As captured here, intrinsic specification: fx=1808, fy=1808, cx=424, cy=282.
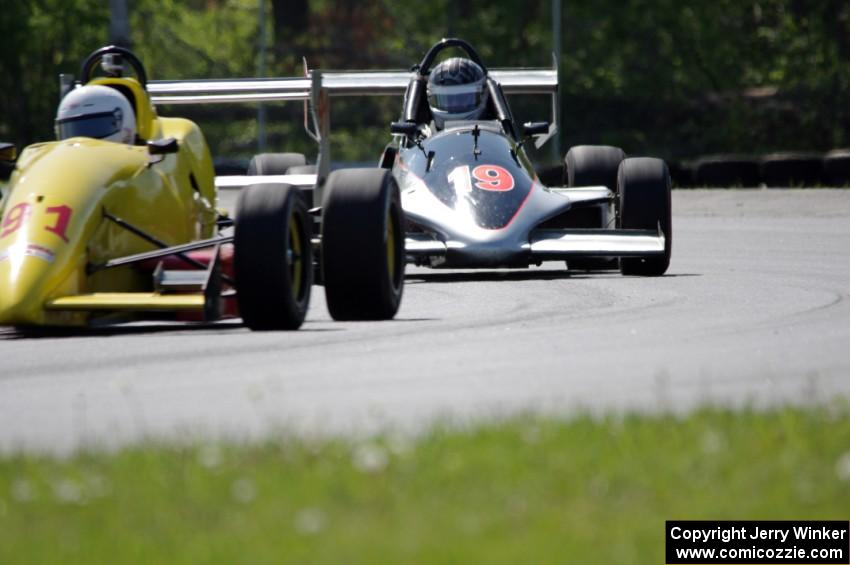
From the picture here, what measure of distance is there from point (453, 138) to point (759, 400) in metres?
7.65

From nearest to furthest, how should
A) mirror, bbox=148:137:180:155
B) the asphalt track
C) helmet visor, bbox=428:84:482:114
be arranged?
1. the asphalt track
2. mirror, bbox=148:137:180:155
3. helmet visor, bbox=428:84:482:114

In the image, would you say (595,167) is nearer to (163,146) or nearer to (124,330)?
(163,146)

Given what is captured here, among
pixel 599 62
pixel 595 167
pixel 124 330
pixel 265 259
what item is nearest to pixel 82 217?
pixel 124 330

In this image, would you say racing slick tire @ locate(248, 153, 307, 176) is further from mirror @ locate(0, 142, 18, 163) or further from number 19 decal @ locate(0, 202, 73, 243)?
number 19 decal @ locate(0, 202, 73, 243)

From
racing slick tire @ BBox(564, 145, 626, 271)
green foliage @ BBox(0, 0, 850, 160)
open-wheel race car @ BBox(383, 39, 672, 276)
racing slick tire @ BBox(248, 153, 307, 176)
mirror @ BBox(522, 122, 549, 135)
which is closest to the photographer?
open-wheel race car @ BBox(383, 39, 672, 276)

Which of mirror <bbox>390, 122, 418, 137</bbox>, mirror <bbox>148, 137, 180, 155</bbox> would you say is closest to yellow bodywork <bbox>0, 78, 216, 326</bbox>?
mirror <bbox>148, 137, 180, 155</bbox>

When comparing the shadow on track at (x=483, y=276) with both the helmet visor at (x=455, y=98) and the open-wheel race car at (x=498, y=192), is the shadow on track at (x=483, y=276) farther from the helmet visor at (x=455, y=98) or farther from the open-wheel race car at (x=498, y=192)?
the helmet visor at (x=455, y=98)

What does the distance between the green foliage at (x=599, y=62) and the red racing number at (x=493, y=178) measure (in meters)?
22.0

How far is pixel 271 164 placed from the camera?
705 inches

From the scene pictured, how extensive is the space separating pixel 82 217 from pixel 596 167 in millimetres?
6354

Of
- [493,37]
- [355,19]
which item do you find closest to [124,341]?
[493,37]

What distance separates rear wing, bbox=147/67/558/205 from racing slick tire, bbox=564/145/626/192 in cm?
39

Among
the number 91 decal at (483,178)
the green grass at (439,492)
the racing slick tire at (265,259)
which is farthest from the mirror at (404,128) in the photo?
the green grass at (439,492)

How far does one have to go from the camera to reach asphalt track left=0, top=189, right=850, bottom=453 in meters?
6.68
